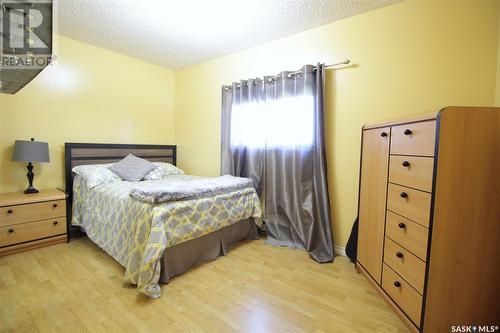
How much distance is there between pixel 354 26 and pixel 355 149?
1.24 meters

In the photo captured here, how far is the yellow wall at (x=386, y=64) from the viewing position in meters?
1.85

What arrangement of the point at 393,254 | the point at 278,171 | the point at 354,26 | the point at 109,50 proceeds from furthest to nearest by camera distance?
the point at 109,50, the point at 278,171, the point at 354,26, the point at 393,254

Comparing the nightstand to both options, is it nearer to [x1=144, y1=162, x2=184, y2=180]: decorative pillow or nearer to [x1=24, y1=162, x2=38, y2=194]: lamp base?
[x1=24, y1=162, x2=38, y2=194]: lamp base

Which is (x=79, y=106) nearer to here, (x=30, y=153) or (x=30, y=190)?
(x=30, y=153)

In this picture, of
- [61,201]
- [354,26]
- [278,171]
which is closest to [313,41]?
[354,26]

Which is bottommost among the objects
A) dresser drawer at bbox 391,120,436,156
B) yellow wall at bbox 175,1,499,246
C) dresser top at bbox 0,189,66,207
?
dresser top at bbox 0,189,66,207

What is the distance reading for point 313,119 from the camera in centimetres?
246

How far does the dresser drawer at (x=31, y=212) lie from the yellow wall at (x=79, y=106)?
49 centimetres

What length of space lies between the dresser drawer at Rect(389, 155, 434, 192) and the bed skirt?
5.38ft

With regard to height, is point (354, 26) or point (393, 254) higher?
point (354, 26)

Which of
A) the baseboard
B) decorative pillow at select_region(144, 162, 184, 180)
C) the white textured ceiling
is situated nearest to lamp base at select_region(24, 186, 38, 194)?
decorative pillow at select_region(144, 162, 184, 180)

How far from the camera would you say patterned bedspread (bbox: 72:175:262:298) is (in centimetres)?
171

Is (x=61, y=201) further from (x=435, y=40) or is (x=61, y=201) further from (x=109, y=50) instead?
(x=435, y=40)

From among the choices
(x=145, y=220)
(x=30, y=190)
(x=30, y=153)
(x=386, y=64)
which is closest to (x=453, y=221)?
(x=386, y=64)
